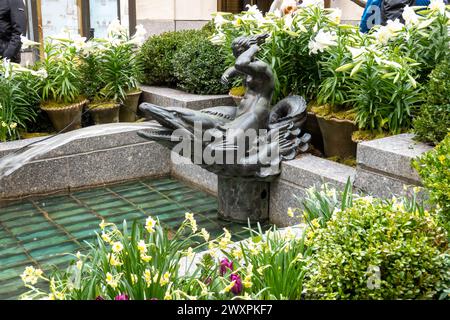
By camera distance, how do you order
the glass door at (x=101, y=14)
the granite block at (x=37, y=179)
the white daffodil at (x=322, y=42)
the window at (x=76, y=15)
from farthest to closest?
the glass door at (x=101, y=14), the window at (x=76, y=15), the granite block at (x=37, y=179), the white daffodil at (x=322, y=42)

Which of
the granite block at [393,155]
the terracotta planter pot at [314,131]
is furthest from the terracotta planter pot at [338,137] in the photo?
the granite block at [393,155]

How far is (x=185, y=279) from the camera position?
3.07m

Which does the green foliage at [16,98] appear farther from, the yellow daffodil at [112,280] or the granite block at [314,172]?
the yellow daffodil at [112,280]

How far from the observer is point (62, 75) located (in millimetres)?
6957

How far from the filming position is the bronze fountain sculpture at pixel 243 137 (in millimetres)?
5312

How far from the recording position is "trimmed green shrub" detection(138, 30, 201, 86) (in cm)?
818

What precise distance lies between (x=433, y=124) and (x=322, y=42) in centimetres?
168

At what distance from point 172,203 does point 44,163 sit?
1418 millimetres

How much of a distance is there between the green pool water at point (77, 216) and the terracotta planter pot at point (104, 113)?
36.7 inches

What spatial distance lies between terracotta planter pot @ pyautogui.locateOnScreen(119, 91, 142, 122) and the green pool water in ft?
3.53

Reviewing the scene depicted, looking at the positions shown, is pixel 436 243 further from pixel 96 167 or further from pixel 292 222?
pixel 96 167

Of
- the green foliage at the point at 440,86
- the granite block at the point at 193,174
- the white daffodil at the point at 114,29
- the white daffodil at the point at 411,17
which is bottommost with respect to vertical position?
the granite block at the point at 193,174

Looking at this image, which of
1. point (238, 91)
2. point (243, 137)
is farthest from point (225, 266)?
point (238, 91)
